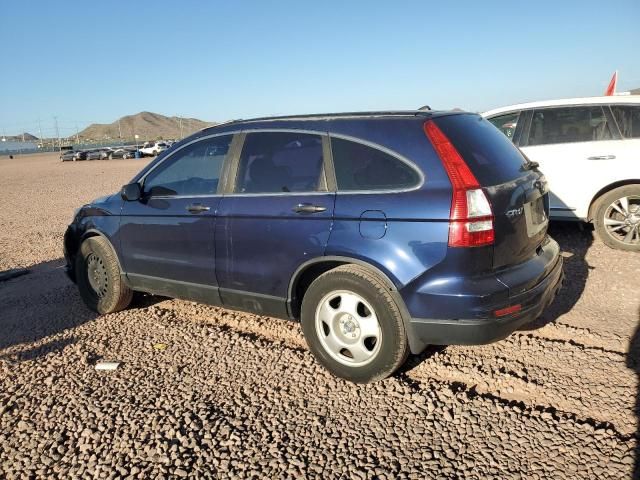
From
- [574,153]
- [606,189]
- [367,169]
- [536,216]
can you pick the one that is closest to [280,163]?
[367,169]

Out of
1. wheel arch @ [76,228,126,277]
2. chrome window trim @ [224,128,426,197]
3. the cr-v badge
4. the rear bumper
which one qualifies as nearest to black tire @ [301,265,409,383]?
the rear bumper

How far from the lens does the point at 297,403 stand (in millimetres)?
3051

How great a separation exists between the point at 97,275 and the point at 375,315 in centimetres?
306

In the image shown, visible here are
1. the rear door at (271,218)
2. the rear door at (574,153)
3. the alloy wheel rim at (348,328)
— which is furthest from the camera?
the rear door at (574,153)

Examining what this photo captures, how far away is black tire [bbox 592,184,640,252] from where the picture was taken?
5.79 meters

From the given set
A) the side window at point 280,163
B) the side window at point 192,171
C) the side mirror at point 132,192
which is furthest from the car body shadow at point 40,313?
the side window at point 280,163

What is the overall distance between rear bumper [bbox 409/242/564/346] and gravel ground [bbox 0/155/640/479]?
15.5 inches

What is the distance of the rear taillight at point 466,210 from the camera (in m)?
2.74

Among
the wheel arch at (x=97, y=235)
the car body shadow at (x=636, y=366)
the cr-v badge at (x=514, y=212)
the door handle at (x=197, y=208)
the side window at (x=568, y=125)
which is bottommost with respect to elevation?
the car body shadow at (x=636, y=366)

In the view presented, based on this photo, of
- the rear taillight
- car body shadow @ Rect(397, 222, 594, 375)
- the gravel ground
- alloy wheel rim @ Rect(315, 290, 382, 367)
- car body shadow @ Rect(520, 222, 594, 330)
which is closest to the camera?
the gravel ground

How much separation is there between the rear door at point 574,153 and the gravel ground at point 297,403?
71.2 inches

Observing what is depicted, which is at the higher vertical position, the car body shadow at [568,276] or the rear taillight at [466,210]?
the rear taillight at [466,210]

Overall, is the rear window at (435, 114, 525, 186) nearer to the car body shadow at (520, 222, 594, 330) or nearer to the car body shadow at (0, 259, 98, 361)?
the car body shadow at (520, 222, 594, 330)

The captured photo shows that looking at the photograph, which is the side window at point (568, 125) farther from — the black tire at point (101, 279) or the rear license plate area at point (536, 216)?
the black tire at point (101, 279)
